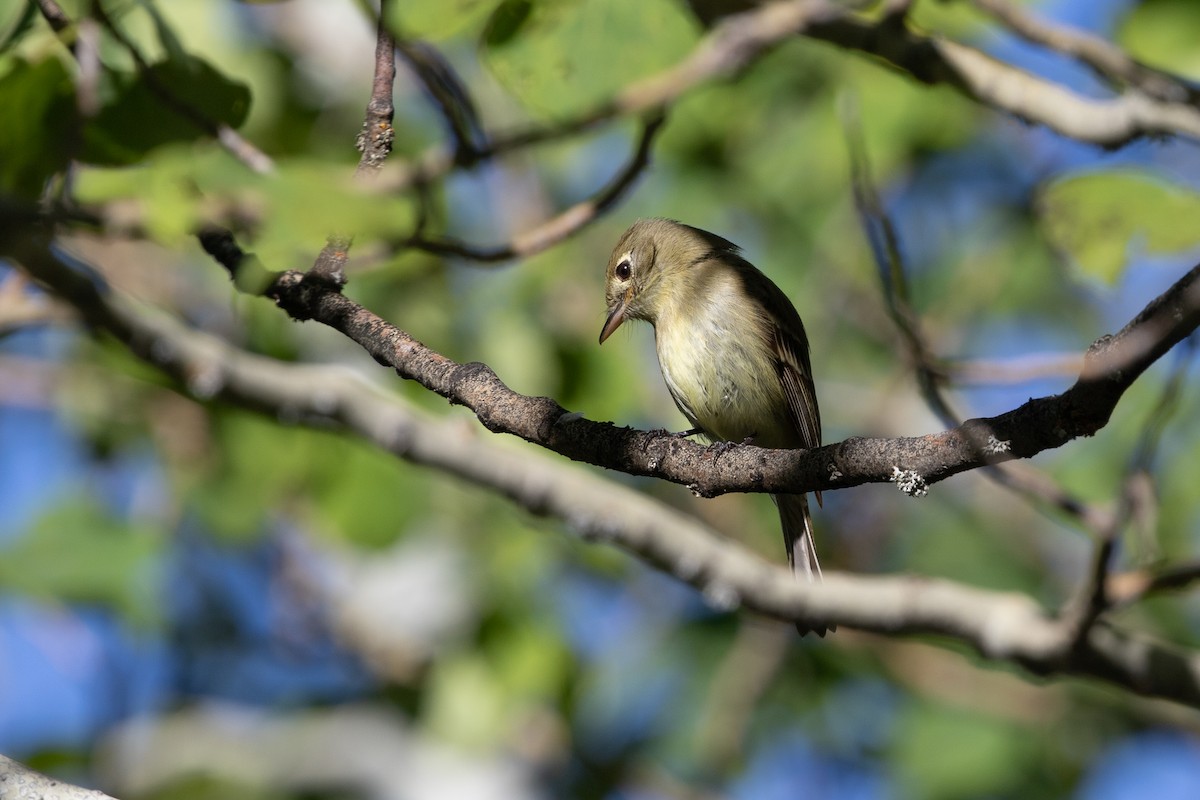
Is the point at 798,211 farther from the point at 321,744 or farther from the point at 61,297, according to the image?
the point at 61,297

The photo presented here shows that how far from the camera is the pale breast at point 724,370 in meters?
4.51

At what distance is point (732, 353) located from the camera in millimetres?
4516

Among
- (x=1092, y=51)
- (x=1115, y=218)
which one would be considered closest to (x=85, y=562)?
(x=1115, y=218)

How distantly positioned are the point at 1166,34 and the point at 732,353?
6.28ft

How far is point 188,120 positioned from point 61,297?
62cm

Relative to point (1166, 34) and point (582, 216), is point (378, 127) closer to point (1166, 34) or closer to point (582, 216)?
point (582, 216)

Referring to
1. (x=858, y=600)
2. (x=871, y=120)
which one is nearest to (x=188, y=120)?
(x=858, y=600)

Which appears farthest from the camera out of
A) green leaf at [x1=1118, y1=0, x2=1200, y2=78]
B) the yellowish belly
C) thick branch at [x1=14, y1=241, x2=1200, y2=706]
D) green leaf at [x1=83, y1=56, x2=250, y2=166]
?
the yellowish belly

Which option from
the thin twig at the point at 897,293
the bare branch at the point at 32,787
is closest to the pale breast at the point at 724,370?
the thin twig at the point at 897,293

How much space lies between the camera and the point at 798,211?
736 cm

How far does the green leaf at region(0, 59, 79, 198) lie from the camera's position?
3096 millimetres

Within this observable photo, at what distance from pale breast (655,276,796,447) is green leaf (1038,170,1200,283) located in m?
1.19

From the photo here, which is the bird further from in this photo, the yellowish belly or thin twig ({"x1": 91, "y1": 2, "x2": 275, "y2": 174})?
thin twig ({"x1": 91, "y1": 2, "x2": 275, "y2": 174})

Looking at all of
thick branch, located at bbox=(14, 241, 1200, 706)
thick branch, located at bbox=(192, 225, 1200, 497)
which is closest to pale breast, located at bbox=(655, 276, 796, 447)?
thick branch, located at bbox=(14, 241, 1200, 706)
